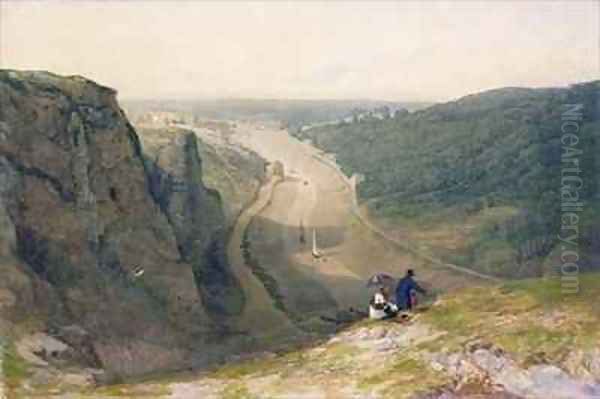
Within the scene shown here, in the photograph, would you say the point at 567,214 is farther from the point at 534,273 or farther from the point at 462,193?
the point at 462,193

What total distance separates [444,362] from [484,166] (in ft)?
142

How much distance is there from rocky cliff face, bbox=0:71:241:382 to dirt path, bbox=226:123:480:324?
5.18 metres

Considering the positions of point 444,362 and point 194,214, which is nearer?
point 444,362

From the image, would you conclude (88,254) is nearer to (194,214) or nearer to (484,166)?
(194,214)

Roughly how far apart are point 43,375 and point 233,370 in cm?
448

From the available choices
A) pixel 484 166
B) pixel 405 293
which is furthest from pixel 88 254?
pixel 484 166

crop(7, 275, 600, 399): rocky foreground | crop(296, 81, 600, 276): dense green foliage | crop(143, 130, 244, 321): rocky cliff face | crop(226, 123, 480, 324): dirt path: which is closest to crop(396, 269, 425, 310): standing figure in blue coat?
crop(7, 275, 600, 399): rocky foreground

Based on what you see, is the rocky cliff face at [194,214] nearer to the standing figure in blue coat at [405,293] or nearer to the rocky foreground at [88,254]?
the rocky foreground at [88,254]

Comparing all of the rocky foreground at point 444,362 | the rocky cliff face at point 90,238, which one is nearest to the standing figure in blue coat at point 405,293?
the rocky foreground at point 444,362

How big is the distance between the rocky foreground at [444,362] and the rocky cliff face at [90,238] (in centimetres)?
596

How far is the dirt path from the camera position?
154 ft

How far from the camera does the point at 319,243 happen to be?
179 ft

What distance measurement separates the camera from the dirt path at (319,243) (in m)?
46.9

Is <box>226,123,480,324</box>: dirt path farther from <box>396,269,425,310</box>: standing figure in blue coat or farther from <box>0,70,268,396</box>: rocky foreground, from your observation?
<box>396,269,425,310</box>: standing figure in blue coat
